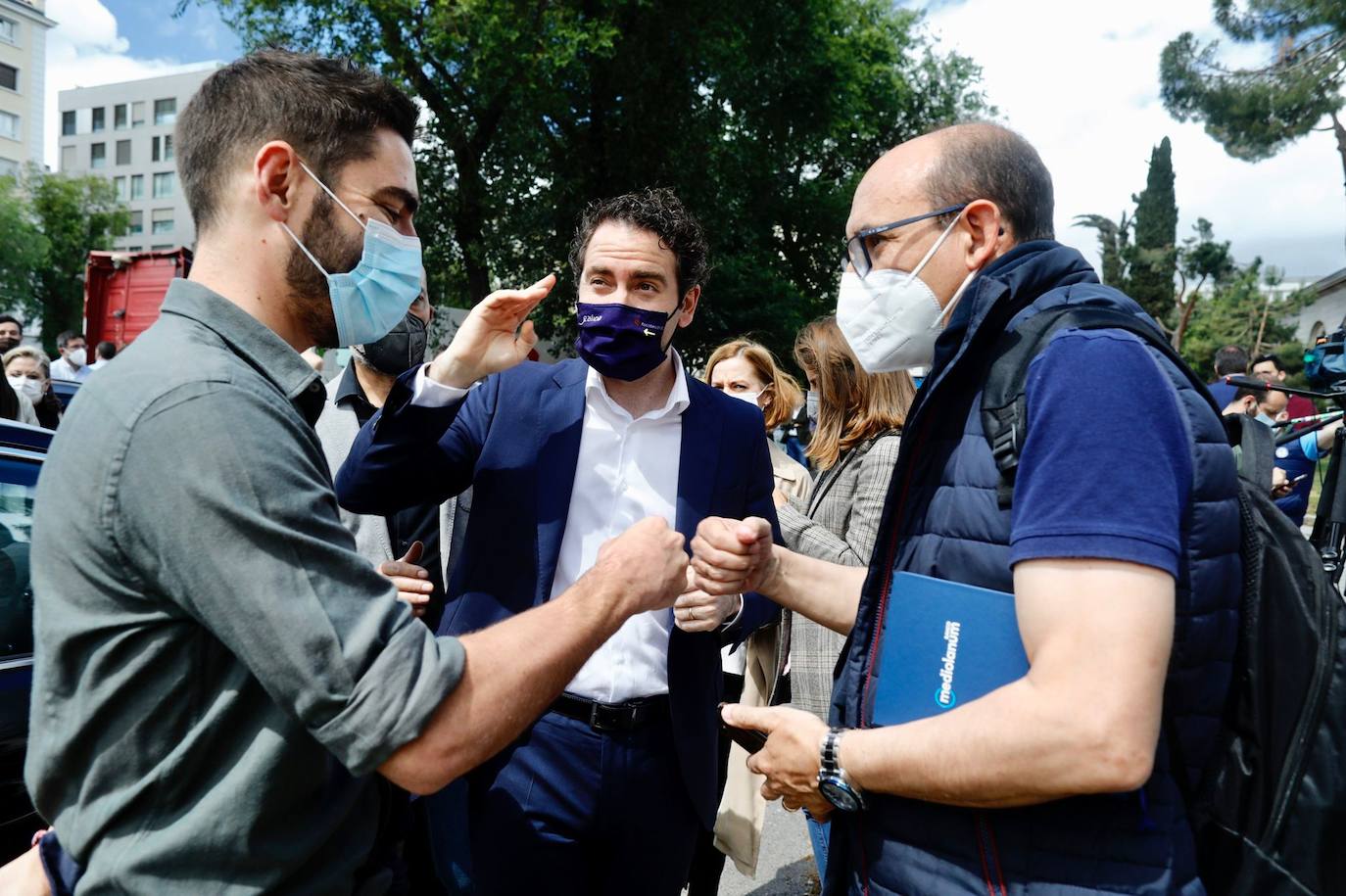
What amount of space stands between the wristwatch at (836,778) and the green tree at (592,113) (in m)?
14.2

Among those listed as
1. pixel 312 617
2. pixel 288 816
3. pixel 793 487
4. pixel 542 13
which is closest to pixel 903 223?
pixel 312 617

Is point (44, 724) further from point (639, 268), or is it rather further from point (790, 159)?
point (790, 159)

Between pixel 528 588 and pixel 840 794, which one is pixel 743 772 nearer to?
pixel 528 588

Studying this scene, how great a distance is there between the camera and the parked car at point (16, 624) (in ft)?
7.05

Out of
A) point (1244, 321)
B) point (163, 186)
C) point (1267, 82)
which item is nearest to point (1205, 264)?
point (1244, 321)

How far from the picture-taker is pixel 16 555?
8.11 feet

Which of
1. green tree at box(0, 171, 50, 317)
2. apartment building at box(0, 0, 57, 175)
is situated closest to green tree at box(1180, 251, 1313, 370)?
green tree at box(0, 171, 50, 317)

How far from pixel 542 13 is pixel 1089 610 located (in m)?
15.4

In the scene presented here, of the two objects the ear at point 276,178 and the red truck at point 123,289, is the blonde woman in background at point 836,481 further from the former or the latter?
the red truck at point 123,289

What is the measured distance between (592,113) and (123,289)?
821 cm

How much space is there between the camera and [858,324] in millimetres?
2012

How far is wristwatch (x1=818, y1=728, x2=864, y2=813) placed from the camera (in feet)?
4.75

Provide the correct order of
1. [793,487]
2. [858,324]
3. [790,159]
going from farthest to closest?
A: [790,159] → [793,487] → [858,324]

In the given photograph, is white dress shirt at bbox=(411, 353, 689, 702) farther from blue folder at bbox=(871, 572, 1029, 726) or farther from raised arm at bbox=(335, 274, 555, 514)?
blue folder at bbox=(871, 572, 1029, 726)
